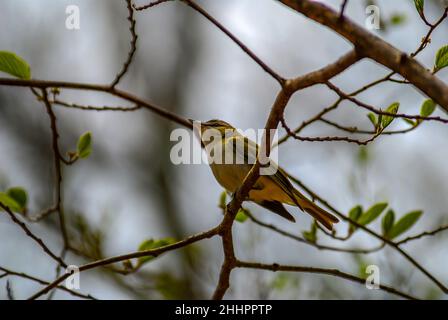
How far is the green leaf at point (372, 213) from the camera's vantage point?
334cm

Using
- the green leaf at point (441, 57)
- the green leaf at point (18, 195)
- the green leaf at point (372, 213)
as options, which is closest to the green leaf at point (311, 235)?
the green leaf at point (372, 213)

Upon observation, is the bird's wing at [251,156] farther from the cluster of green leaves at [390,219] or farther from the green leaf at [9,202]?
the green leaf at [9,202]

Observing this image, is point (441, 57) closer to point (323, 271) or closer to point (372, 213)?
point (323, 271)

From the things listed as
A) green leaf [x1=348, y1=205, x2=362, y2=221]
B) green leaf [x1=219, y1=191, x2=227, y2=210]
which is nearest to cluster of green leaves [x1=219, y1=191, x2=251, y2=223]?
green leaf [x1=219, y1=191, x2=227, y2=210]

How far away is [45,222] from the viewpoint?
7.41m

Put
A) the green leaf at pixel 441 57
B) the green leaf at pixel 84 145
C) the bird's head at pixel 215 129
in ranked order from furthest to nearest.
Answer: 1. the bird's head at pixel 215 129
2. the green leaf at pixel 84 145
3. the green leaf at pixel 441 57

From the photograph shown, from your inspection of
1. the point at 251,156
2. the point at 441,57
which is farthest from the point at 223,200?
the point at 441,57

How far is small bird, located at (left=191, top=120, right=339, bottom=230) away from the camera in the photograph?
369cm

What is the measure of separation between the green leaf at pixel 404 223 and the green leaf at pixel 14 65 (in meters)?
2.14

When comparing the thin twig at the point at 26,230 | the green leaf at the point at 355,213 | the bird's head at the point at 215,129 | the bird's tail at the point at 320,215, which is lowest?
the thin twig at the point at 26,230

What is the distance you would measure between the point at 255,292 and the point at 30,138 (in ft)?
15.5

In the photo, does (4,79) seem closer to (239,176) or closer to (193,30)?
(239,176)

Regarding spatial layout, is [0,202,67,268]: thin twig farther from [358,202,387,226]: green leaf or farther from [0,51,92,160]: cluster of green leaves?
[358,202,387,226]: green leaf
